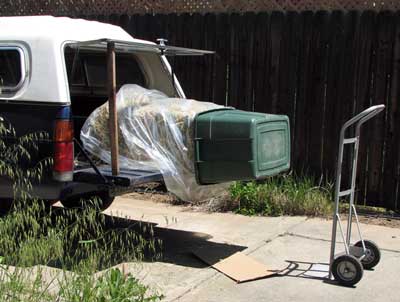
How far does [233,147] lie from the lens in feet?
17.2

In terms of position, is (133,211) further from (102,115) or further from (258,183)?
(102,115)

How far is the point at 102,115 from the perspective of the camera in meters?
5.59

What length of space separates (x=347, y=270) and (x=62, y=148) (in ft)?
8.56

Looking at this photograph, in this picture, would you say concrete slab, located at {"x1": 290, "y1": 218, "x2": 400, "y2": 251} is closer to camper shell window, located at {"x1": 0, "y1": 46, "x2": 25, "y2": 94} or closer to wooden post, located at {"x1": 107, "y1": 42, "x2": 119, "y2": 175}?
wooden post, located at {"x1": 107, "y1": 42, "x2": 119, "y2": 175}

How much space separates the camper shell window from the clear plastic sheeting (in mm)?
746

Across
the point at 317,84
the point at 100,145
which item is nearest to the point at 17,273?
the point at 100,145

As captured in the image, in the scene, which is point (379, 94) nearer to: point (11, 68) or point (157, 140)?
point (157, 140)

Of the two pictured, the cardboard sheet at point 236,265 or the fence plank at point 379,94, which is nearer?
the cardboard sheet at point 236,265

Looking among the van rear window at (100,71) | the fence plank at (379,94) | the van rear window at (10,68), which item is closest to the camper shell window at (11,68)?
the van rear window at (10,68)

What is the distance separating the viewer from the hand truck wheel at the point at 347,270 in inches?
197

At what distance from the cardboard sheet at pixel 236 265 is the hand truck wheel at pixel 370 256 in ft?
2.79

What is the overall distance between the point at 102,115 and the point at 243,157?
139 centimetres

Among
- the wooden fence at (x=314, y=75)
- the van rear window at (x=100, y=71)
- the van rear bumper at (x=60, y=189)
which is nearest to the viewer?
the van rear bumper at (x=60, y=189)

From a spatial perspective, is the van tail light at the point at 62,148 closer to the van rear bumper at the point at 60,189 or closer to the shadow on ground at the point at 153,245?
the van rear bumper at the point at 60,189
